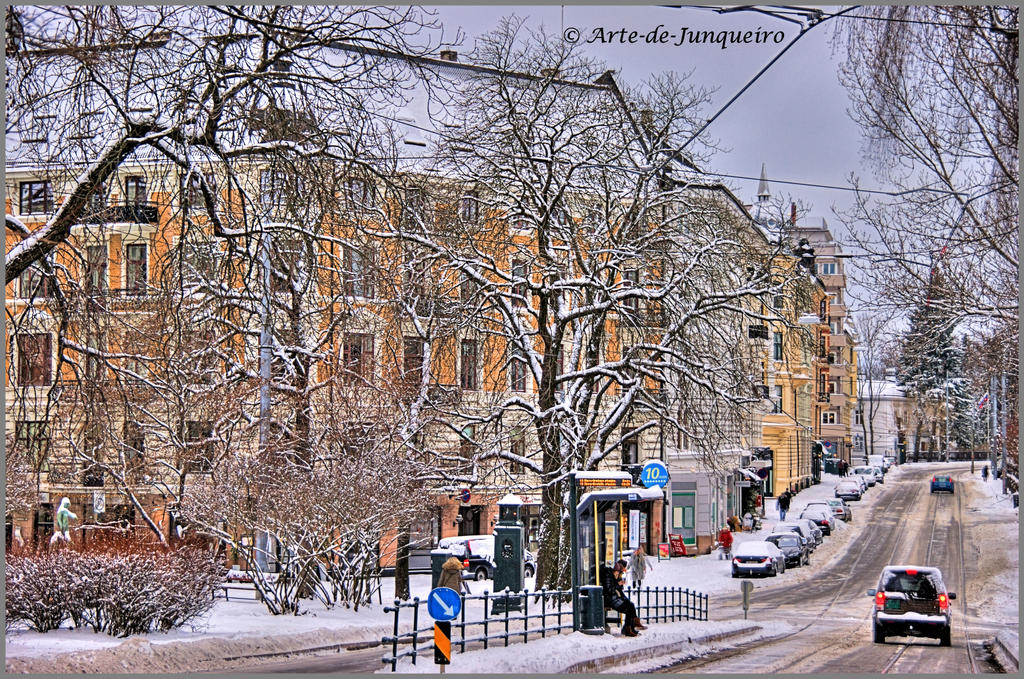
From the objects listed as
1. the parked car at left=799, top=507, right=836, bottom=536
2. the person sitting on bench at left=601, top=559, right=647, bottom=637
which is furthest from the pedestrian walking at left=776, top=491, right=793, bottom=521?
the person sitting on bench at left=601, top=559, right=647, bottom=637

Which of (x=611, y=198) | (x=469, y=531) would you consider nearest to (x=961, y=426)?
(x=469, y=531)

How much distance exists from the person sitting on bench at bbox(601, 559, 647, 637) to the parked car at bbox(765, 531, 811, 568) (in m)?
27.6

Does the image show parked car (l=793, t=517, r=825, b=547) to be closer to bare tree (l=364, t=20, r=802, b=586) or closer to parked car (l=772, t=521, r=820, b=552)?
parked car (l=772, t=521, r=820, b=552)

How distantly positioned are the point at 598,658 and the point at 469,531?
27496 millimetres

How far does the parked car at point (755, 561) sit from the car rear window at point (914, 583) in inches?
768

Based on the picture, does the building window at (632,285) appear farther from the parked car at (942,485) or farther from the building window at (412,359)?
the parked car at (942,485)

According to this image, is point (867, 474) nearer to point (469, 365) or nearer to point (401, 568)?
point (469, 365)

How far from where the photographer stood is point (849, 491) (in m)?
72.9

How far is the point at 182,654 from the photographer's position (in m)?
16.5

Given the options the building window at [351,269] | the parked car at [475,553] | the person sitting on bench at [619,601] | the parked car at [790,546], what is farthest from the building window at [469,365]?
the parked car at [790,546]

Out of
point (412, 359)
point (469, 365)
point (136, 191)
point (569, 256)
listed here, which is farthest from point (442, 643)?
point (469, 365)

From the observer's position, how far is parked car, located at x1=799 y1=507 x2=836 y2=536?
2352 inches

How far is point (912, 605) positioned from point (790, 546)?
23.7 m

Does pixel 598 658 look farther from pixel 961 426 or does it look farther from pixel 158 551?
pixel 961 426
